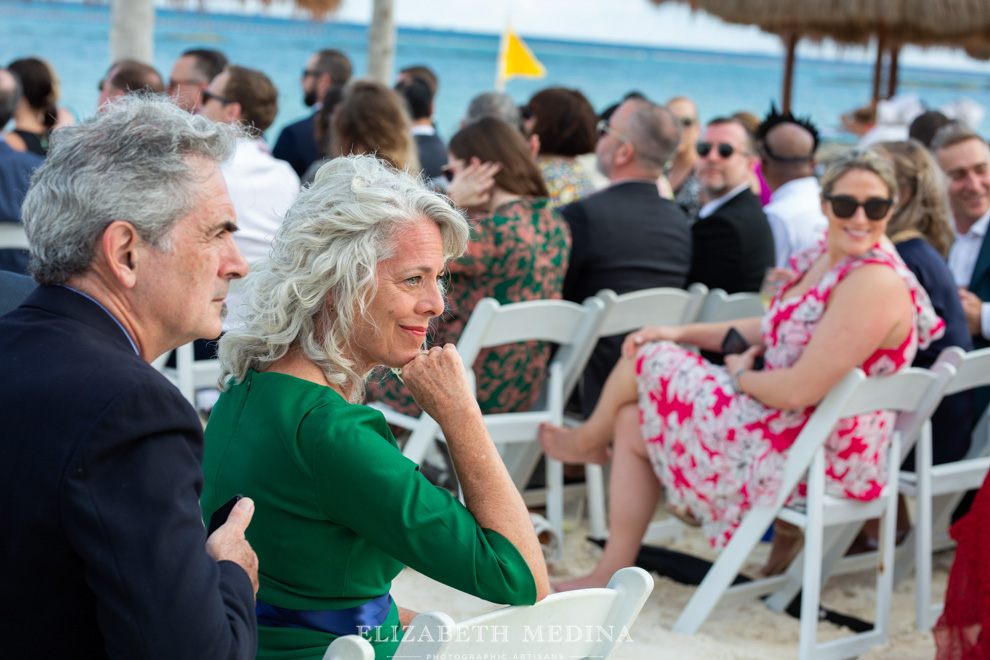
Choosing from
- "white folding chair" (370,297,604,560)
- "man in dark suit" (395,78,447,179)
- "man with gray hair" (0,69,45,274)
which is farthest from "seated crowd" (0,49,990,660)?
"man in dark suit" (395,78,447,179)

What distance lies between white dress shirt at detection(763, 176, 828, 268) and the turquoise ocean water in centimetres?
2526

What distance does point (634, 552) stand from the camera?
11.6 feet

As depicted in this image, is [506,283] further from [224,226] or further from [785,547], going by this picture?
[224,226]

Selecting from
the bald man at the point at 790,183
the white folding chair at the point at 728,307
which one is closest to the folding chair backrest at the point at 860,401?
the white folding chair at the point at 728,307

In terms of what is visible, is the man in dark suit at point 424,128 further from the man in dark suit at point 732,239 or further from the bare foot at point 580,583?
the bare foot at point 580,583

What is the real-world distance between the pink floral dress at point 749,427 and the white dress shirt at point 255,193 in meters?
1.97

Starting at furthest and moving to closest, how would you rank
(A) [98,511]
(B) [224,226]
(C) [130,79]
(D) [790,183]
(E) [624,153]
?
(C) [130,79], (D) [790,183], (E) [624,153], (B) [224,226], (A) [98,511]

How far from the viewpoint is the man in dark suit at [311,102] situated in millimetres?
7031

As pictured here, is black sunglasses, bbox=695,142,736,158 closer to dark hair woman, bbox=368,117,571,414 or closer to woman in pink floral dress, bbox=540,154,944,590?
dark hair woman, bbox=368,117,571,414

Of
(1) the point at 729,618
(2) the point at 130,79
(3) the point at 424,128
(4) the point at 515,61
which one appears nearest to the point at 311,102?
(3) the point at 424,128

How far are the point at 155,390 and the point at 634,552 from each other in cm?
261

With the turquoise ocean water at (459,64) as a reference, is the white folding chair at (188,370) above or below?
below

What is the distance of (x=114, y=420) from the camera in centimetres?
117

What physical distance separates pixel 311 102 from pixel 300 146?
3.55 ft
